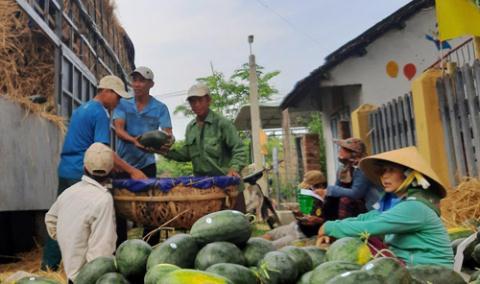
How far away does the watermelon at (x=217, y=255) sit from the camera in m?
2.00

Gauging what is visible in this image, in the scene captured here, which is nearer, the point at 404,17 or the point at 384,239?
the point at 384,239

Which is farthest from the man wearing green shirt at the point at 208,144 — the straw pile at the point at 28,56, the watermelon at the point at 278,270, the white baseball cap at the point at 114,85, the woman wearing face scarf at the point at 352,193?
the watermelon at the point at 278,270

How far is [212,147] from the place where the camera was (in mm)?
5039

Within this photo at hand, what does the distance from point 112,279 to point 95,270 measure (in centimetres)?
18

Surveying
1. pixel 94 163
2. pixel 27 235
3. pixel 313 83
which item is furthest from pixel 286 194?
pixel 94 163

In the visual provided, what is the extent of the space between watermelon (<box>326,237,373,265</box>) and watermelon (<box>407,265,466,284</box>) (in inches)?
9.2

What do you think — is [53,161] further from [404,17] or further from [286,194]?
[286,194]

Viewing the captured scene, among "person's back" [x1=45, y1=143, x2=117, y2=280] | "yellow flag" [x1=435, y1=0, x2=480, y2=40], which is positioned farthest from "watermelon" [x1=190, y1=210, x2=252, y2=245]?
"yellow flag" [x1=435, y1=0, x2=480, y2=40]

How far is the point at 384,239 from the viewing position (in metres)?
2.97

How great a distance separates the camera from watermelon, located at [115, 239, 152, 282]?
2.18 m

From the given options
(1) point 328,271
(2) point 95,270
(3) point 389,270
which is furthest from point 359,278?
(2) point 95,270

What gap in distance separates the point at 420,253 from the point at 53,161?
4.53 meters

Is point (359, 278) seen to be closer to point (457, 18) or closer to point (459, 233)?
point (459, 233)

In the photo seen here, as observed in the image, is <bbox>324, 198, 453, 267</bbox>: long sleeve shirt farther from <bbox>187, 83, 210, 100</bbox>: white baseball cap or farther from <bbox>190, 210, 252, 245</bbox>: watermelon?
<bbox>187, 83, 210, 100</bbox>: white baseball cap
